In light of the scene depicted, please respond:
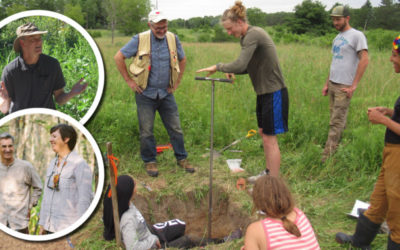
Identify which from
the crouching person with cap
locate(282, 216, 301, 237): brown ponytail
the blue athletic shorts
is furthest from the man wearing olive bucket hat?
the blue athletic shorts

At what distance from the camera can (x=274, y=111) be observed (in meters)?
3.56

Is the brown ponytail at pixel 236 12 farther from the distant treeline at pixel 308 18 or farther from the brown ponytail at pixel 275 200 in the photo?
the distant treeline at pixel 308 18

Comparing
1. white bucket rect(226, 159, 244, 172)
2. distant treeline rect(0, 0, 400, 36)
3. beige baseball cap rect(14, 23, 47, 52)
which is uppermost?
distant treeline rect(0, 0, 400, 36)

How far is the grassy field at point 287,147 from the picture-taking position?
3.63 meters

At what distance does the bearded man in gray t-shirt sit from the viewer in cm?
406

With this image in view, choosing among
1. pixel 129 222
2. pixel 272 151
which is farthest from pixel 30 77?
pixel 272 151

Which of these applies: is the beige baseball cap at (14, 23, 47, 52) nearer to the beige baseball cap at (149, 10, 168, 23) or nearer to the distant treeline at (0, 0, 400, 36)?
the beige baseball cap at (149, 10, 168, 23)

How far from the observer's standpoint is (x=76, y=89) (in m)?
2.05

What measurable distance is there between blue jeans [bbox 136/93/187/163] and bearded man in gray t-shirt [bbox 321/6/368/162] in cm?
198

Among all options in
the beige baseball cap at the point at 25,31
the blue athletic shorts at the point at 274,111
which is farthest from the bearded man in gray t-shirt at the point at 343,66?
the beige baseball cap at the point at 25,31

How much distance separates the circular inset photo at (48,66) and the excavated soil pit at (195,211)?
6.86ft

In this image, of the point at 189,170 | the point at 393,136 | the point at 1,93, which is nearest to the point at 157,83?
the point at 189,170

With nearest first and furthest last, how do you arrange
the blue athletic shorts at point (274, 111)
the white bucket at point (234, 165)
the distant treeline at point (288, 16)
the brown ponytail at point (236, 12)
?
the brown ponytail at point (236, 12)
the blue athletic shorts at point (274, 111)
the white bucket at point (234, 165)
the distant treeline at point (288, 16)

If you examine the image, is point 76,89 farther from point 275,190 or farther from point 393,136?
point 393,136
